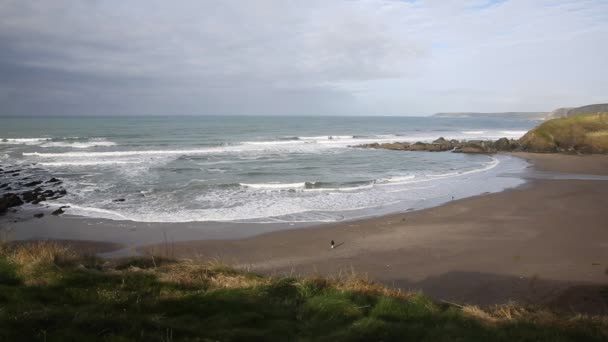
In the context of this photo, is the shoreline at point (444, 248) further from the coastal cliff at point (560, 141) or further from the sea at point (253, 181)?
the coastal cliff at point (560, 141)

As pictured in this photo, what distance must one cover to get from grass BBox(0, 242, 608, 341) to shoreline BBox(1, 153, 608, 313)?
9.14 ft

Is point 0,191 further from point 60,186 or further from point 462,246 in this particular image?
point 462,246

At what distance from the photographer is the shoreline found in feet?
28.3

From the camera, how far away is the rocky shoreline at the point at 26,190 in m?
16.3

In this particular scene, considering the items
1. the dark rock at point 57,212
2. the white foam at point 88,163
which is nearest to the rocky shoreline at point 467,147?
the white foam at point 88,163

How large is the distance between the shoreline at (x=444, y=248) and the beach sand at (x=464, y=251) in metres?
0.03

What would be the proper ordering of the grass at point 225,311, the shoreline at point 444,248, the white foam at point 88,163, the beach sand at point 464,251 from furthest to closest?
the white foam at point 88,163 → the shoreline at point 444,248 → the beach sand at point 464,251 → the grass at point 225,311

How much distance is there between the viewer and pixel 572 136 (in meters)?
38.2

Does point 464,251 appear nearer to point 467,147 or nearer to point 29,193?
point 29,193

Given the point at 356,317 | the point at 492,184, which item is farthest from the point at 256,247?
the point at 492,184

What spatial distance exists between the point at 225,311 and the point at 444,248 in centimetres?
828

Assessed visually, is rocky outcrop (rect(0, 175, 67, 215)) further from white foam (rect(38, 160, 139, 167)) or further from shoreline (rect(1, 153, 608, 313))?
white foam (rect(38, 160, 139, 167))

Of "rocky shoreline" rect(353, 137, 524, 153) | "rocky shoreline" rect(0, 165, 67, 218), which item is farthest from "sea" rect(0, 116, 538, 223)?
Result: "rocky shoreline" rect(353, 137, 524, 153)

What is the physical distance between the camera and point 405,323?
186 inches
